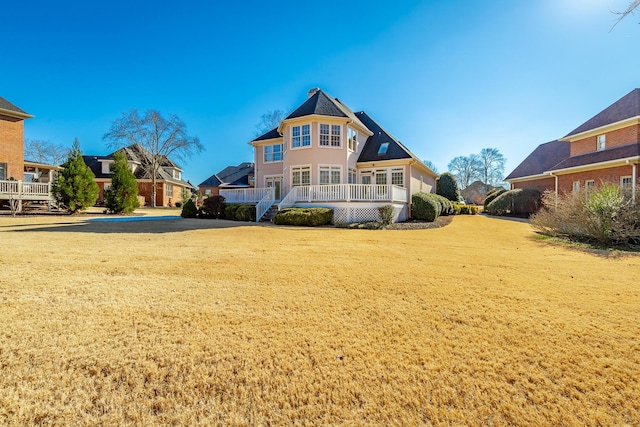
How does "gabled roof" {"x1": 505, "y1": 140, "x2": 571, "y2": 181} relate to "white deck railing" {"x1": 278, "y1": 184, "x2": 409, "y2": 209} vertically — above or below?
above

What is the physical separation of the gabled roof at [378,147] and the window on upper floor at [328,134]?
2.90 meters

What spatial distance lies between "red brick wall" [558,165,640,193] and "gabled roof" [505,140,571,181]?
5639mm

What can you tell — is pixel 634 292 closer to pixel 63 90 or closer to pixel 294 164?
pixel 294 164

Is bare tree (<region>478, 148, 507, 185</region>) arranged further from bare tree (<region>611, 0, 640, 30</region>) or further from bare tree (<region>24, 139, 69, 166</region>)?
bare tree (<region>24, 139, 69, 166</region>)

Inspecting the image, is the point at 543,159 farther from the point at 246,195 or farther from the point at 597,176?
the point at 246,195

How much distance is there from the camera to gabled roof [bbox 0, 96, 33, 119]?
741 inches

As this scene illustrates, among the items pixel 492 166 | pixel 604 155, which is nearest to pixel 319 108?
pixel 604 155

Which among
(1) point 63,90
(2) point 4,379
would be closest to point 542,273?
(2) point 4,379

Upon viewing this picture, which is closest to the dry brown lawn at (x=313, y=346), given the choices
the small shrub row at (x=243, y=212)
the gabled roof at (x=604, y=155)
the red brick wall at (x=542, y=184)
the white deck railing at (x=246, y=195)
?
the small shrub row at (x=243, y=212)

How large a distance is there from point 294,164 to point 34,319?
15293mm

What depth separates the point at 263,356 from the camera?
2406 mm

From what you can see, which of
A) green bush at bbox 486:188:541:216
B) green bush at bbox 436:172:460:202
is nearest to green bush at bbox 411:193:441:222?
green bush at bbox 486:188:541:216

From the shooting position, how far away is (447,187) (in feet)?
96.6

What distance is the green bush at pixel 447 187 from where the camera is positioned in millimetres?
29250
